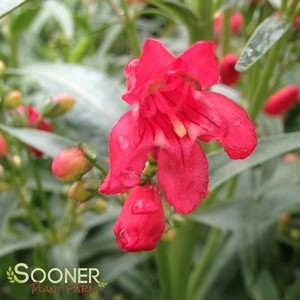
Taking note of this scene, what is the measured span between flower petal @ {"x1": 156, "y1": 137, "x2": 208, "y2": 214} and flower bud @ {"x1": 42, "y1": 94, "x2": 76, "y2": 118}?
251mm

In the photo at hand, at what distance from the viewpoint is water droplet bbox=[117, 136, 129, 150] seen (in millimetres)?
357

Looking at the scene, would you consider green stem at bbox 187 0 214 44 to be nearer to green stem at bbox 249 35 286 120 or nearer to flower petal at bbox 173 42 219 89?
green stem at bbox 249 35 286 120

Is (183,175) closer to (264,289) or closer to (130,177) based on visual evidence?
(130,177)

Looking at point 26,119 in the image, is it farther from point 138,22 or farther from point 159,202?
point 138,22

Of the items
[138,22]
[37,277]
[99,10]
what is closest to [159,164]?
[37,277]

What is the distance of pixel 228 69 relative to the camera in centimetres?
71

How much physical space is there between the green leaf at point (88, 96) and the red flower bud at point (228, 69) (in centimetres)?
18

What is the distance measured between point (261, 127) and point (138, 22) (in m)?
0.94

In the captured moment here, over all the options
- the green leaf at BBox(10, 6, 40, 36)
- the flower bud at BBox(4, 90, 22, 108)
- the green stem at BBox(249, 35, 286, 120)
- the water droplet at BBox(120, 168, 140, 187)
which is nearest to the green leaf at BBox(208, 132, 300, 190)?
the green stem at BBox(249, 35, 286, 120)

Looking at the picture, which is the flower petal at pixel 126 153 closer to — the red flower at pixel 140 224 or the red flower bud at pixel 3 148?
the red flower at pixel 140 224

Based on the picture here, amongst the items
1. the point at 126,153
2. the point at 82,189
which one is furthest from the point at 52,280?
the point at 126,153

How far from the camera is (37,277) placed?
47 cm

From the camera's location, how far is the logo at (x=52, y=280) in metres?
0.46

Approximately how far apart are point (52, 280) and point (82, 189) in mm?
110
